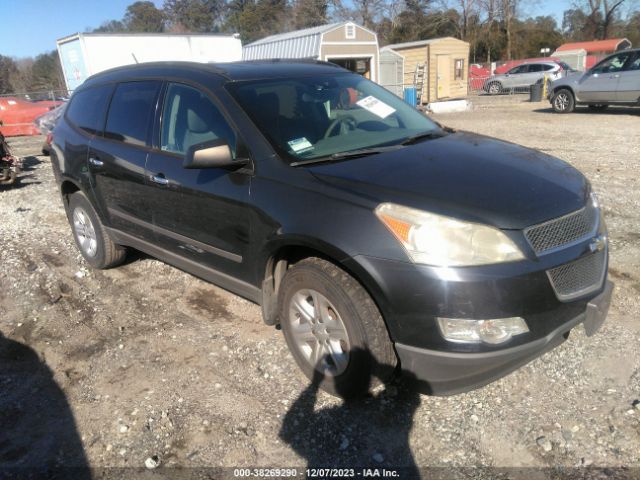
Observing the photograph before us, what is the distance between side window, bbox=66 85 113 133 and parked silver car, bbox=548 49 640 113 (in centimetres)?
1509

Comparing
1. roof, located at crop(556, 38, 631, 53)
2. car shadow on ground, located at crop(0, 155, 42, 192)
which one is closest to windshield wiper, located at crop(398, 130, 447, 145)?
car shadow on ground, located at crop(0, 155, 42, 192)

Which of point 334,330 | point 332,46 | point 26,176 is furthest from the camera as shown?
point 332,46

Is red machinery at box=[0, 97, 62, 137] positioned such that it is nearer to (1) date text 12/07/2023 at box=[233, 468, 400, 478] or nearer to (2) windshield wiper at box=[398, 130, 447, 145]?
(2) windshield wiper at box=[398, 130, 447, 145]

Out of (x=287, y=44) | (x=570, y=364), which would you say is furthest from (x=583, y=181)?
(x=287, y=44)

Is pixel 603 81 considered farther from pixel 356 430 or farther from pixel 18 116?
pixel 18 116

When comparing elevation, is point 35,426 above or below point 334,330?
below

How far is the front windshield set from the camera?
313cm

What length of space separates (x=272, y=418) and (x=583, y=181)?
2284 millimetres

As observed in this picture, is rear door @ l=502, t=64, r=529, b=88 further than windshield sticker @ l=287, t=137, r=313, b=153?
Yes

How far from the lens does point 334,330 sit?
277 centimetres

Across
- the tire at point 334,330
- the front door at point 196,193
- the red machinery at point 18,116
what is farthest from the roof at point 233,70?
the red machinery at point 18,116

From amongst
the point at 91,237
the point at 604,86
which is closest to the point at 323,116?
the point at 91,237

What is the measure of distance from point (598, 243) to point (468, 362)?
102 cm

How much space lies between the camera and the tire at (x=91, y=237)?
188 inches
